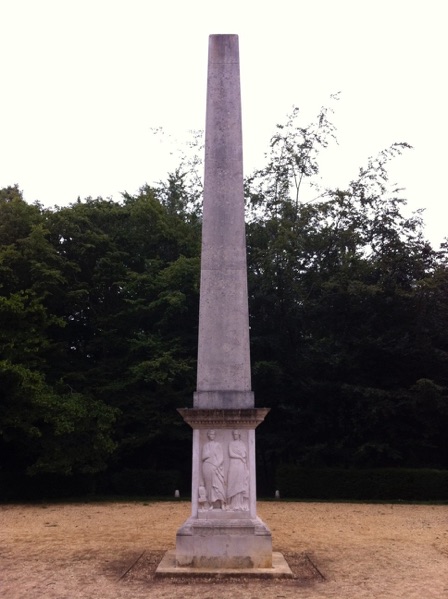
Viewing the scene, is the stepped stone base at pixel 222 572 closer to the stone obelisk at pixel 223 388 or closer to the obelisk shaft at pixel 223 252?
the stone obelisk at pixel 223 388

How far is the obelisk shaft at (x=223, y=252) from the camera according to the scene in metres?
9.81

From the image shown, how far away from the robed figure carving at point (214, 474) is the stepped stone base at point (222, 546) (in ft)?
0.94

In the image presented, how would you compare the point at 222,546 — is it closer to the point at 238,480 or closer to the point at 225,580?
the point at 225,580

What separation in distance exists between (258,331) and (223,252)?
1668 cm

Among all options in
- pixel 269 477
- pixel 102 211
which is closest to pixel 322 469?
pixel 269 477

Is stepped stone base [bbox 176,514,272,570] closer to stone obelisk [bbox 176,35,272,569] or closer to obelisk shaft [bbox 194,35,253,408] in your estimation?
stone obelisk [bbox 176,35,272,569]

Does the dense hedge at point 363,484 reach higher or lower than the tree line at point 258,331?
lower

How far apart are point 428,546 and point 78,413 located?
Answer: 443 inches

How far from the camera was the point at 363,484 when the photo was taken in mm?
22375

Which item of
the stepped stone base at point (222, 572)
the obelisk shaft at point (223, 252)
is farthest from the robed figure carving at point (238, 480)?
the stepped stone base at point (222, 572)

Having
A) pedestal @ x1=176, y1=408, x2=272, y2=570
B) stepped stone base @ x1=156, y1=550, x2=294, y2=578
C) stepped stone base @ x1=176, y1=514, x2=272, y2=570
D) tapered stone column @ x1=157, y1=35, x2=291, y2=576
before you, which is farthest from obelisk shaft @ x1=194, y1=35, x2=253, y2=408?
stepped stone base @ x1=156, y1=550, x2=294, y2=578

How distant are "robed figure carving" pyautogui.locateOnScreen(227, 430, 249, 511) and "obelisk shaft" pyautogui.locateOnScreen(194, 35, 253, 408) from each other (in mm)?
673

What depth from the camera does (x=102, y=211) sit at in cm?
2612

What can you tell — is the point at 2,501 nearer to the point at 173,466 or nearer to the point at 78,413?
the point at 78,413
